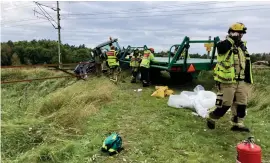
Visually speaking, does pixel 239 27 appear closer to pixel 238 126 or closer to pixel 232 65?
pixel 232 65

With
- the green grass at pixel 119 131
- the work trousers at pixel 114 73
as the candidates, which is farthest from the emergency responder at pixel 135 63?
the green grass at pixel 119 131

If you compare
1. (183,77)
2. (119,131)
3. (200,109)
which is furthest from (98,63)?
(119,131)

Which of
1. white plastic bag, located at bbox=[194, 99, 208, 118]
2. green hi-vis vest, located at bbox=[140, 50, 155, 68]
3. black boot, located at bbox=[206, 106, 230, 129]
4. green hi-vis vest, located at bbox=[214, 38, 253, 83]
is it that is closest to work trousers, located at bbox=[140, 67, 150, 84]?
green hi-vis vest, located at bbox=[140, 50, 155, 68]

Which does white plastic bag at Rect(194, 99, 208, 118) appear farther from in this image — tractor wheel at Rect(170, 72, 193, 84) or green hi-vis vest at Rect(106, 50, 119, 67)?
green hi-vis vest at Rect(106, 50, 119, 67)

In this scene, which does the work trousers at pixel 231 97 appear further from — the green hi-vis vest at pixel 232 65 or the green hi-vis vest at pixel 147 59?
the green hi-vis vest at pixel 147 59

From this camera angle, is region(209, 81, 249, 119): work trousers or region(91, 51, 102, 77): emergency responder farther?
region(91, 51, 102, 77): emergency responder

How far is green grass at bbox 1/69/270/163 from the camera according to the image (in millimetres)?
4078

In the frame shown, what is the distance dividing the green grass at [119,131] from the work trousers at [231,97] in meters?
0.39

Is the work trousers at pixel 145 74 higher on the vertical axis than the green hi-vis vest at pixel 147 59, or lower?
lower

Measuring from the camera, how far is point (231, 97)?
15.9 ft

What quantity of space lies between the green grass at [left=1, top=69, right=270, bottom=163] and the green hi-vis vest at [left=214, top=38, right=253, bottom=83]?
0.93 meters

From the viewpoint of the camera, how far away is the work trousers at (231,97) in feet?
15.9

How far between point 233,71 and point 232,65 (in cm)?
9

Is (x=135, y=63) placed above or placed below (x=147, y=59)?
below
